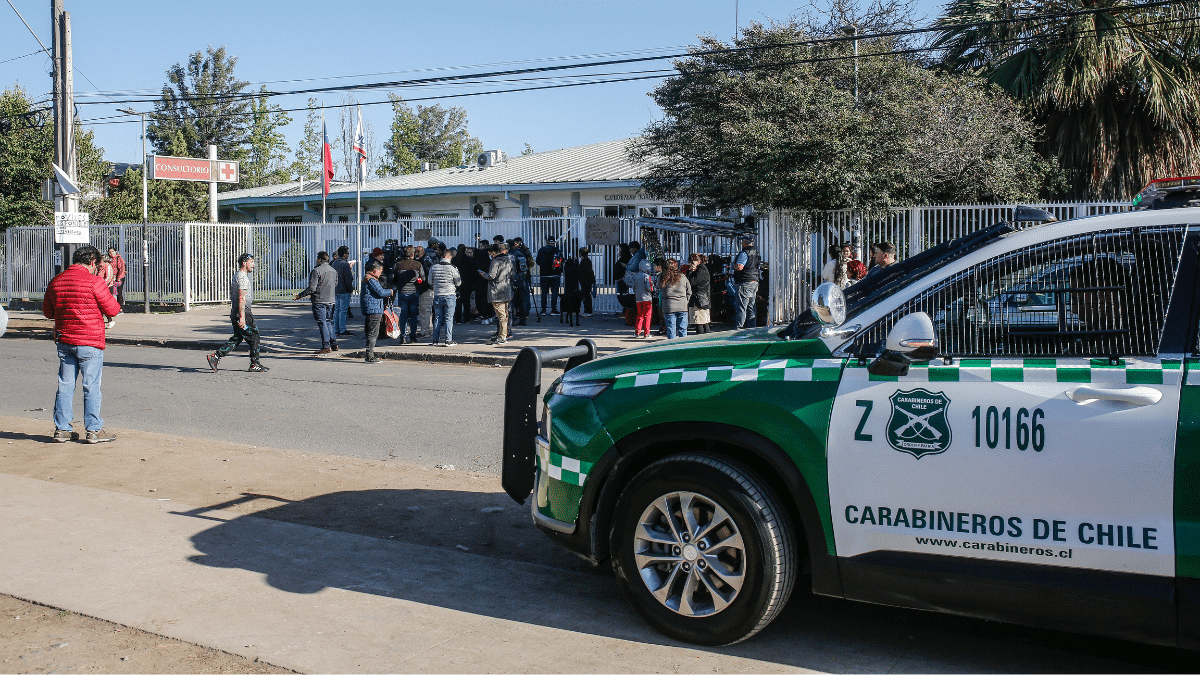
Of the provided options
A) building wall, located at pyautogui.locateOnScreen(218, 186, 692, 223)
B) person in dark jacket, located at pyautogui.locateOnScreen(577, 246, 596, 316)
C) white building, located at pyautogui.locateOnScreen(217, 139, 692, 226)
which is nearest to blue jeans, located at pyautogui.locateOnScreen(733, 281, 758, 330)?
person in dark jacket, located at pyautogui.locateOnScreen(577, 246, 596, 316)

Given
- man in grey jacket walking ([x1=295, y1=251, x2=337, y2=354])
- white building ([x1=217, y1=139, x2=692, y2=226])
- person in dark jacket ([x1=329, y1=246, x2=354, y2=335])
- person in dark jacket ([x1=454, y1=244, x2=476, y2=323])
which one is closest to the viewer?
man in grey jacket walking ([x1=295, y1=251, x2=337, y2=354])

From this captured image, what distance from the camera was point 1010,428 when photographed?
3549 millimetres

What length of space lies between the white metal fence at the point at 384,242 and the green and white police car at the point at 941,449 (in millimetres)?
13880

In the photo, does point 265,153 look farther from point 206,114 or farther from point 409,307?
point 409,307

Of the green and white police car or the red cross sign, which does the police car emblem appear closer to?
the green and white police car

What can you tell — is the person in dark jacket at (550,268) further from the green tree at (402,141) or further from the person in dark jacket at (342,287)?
the green tree at (402,141)

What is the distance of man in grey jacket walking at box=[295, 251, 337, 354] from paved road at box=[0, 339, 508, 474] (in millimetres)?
620

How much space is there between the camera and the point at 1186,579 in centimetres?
335

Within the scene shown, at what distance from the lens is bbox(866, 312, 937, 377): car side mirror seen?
3.60 meters

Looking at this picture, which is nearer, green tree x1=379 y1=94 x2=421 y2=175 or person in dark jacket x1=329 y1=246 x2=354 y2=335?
person in dark jacket x1=329 y1=246 x2=354 y2=335

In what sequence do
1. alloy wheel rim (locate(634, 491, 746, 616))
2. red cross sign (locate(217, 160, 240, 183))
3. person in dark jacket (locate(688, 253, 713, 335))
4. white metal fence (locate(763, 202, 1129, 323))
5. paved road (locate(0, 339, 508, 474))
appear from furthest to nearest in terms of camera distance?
red cross sign (locate(217, 160, 240, 183)), white metal fence (locate(763, 202, 1129, 323)), person in dark jacket (locate(688, 253, 713, 335)), paved road (locate(0, 339, 508, 474)), alloy wheel rim (locate(634, 491, 746, 616))

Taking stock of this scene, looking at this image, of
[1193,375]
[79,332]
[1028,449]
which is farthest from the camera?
[79,332]

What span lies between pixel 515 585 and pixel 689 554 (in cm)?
122

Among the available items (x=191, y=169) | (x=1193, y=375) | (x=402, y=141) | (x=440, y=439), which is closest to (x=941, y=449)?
(x=1193, y=375)
